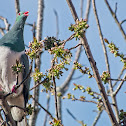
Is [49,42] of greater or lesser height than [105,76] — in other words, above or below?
above

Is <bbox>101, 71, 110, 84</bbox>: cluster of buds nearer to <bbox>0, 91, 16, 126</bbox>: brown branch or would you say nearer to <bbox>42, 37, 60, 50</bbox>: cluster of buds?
<bbox>42, 37, 60, 50</bbox>: cluster of buds

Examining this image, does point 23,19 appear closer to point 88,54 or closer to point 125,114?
point 88,54

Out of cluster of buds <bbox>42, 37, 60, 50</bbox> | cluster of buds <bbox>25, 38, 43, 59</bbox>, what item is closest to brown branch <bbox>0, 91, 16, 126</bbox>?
cluster of buds <bbox>25, 38, 43, 59</bbox>

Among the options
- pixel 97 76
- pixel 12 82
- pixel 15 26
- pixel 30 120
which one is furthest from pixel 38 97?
pixel 97 76

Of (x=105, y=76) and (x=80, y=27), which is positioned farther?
(x=105, y=76)

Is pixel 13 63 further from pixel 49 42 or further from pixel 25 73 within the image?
pixel 49 42

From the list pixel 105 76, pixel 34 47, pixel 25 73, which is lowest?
pixel 105 76

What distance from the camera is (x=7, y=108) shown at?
2.39 m

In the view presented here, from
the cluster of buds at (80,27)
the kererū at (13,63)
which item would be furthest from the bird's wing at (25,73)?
the cluster of buds at (80,27)

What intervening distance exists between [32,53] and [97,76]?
666mm

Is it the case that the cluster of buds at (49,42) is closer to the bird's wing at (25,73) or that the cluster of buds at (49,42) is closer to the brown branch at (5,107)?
the brown branch at (5,107)

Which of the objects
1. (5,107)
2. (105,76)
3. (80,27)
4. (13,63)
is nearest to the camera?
(80,27)

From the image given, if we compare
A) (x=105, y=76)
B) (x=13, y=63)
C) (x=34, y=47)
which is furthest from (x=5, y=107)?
(x=105, y=76)

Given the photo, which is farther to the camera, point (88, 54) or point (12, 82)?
point (12, 82)
